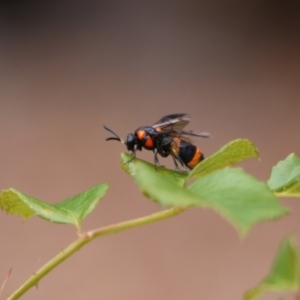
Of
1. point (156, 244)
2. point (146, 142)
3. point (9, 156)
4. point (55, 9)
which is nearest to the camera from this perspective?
point (146, 142)

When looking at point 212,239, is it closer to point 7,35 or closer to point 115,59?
point 115,59

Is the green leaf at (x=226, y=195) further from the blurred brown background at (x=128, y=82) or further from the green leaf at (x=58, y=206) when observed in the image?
the blurred brown background at (x=128, y=82)

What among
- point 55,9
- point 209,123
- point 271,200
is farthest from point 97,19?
point 271,200

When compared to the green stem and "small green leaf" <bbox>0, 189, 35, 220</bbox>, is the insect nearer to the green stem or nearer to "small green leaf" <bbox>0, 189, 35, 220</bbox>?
"small green leaf" <bbox>0, 189, 35, 220</bbox>

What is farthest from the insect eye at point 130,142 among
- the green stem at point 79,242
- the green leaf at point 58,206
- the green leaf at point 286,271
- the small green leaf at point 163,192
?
the green leaf at point 286,271

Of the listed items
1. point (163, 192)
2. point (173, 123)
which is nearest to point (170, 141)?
point (173, 123)
